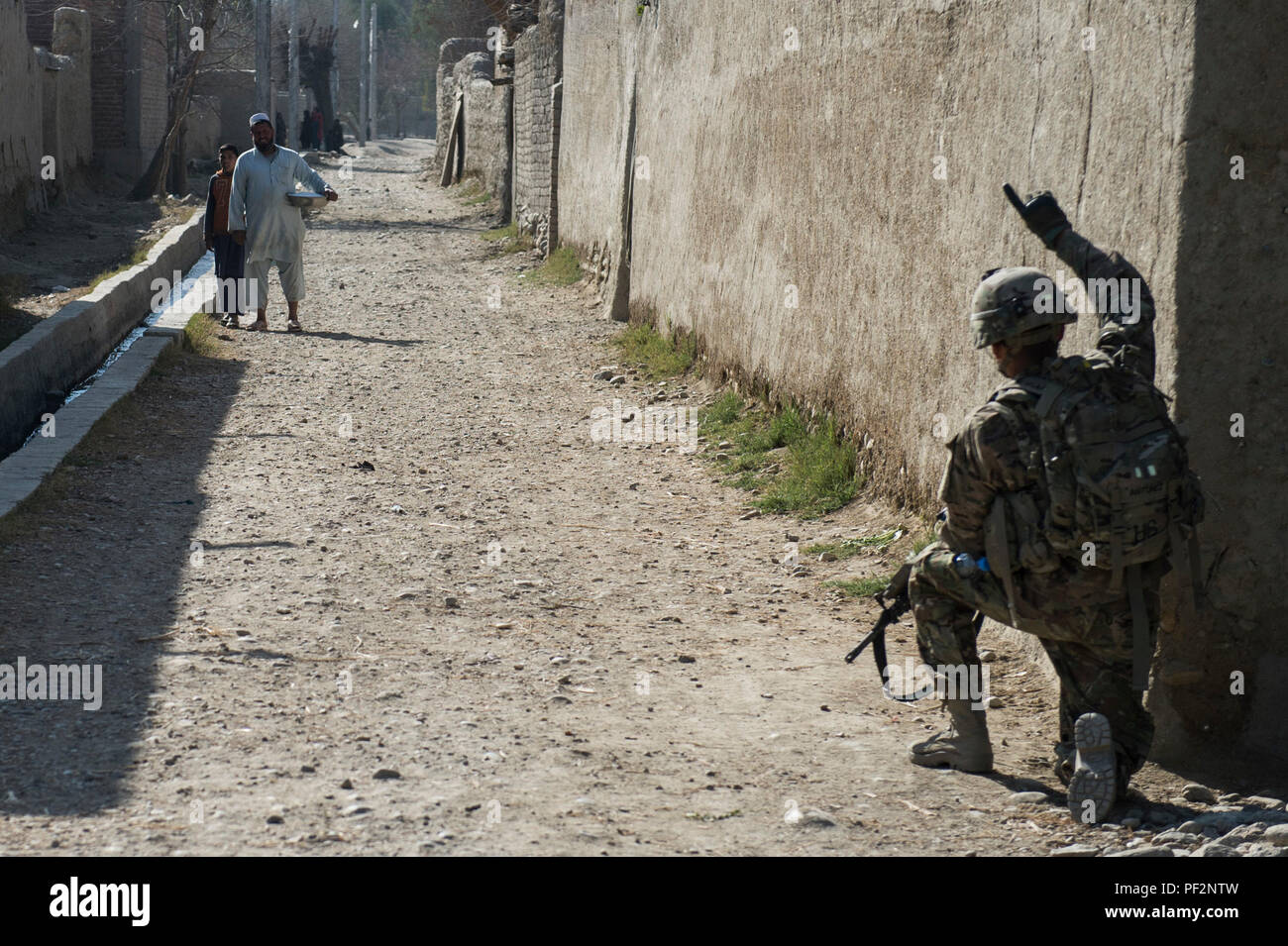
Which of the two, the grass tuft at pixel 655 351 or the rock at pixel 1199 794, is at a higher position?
the grass tuft at pixel 655 351

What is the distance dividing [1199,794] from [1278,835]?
0.39m

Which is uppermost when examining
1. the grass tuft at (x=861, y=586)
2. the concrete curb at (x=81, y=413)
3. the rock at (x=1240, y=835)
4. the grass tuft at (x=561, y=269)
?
the grass tuft at (x=561, y=269)

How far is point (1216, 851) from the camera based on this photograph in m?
2.94

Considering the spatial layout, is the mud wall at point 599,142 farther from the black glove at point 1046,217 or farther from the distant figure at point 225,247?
the black glove at point 1046,217

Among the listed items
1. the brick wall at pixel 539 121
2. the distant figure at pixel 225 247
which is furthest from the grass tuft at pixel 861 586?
the brick wall at pixel 539 121

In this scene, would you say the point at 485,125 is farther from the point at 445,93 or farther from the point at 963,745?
the point at 963,745

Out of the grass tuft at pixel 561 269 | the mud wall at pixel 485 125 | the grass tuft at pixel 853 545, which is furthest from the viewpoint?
the mud wall at pixel 485 125

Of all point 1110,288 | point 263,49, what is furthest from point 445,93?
point 1110,288

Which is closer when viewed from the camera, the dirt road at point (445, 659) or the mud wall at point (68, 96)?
the dirt road at point (445, 659)

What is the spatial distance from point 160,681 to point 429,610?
3.43 feet

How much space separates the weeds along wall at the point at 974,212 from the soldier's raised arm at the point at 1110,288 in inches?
7.7

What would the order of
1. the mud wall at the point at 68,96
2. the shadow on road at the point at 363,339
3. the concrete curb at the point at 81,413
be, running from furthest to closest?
the mud wall at the point at 68,96, the shadow on road at the point at 363,339, the concrete curb at the point at 81,413

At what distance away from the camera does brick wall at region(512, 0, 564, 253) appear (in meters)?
14.7

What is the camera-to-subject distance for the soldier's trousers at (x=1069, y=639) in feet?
10.7
